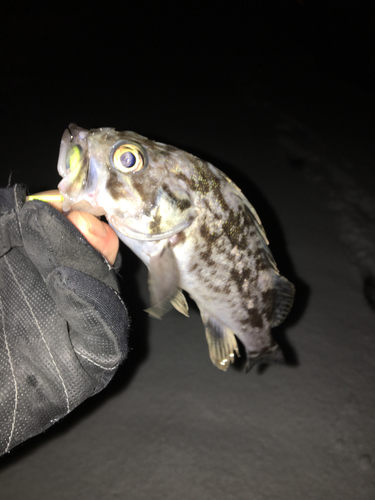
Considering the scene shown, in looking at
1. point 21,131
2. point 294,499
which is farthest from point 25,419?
point 21,131

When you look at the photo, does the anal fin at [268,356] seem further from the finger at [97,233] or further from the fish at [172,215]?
the finger at [97,233]

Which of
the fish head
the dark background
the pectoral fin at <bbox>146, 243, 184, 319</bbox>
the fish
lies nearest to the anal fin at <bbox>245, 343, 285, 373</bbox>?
the fish

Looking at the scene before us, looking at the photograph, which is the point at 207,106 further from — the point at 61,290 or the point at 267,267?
the point at 61,290

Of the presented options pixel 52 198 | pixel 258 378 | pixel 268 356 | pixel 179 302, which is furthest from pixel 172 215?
pixel 258 378

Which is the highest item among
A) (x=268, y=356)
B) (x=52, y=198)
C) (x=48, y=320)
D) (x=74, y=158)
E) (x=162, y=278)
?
(x=74, y=158)

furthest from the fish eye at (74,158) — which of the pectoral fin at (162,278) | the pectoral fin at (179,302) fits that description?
the pectoral fin at (179,302)

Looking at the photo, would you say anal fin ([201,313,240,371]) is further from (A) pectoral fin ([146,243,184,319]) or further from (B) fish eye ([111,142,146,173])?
(B) fish eye ([111,142,146,173])

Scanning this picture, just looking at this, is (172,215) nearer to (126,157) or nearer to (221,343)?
(126,157)
